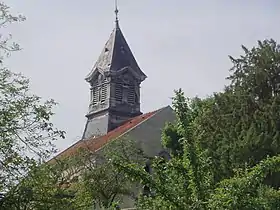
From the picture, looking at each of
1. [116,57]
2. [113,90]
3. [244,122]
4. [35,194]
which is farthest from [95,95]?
[35,194]

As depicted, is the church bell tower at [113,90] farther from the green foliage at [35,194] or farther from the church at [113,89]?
the green foliage at [35,194]

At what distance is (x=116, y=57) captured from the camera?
49750mm

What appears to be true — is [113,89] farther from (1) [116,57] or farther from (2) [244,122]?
(2) [244,122]

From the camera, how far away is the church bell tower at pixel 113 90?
4731 centimetres

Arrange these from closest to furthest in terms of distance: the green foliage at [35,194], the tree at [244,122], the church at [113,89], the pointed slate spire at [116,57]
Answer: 1. the green foliage at [35,194]
2. the tree at [244,122]
3. the church at [113,89]
4. the pointed slate spire at [116,57]

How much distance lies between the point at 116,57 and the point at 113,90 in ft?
10.3

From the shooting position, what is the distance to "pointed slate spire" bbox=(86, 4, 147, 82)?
161ft

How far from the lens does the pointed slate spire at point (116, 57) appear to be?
161ft

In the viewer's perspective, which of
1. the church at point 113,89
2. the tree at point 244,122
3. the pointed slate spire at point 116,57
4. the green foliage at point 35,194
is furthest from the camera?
the pointed slate spire at point 116,57

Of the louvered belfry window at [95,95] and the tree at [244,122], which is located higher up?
the louvered belfry window at [95,95]

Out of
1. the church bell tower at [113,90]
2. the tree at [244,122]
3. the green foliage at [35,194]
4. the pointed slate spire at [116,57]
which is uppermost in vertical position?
the pointed slate spire at [116,57]

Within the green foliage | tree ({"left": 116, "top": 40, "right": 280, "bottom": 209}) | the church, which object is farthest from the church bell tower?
the green foliage

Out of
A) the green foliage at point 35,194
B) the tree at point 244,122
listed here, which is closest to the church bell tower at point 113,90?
the tree at point 244,122

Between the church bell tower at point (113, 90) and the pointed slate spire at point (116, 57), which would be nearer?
the church bell tower at point (113, 90)
